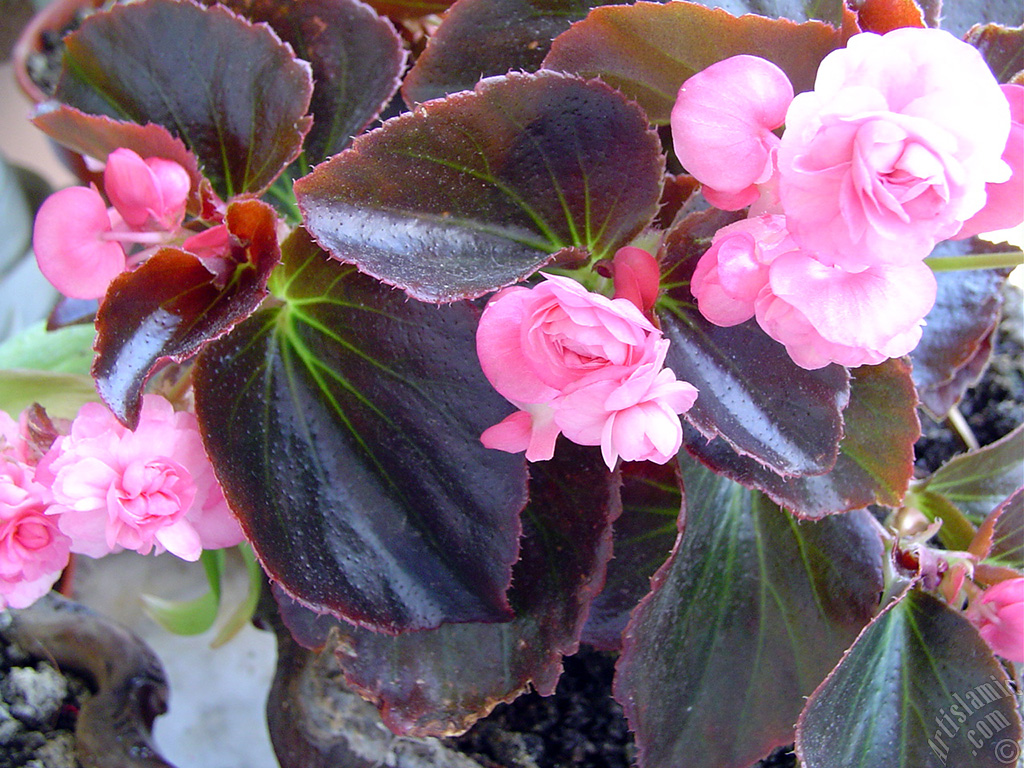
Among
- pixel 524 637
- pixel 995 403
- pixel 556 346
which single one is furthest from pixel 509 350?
pixel 995 403

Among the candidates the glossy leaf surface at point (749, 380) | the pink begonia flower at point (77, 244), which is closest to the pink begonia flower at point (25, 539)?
the pink begonia flower at point (77, 244)

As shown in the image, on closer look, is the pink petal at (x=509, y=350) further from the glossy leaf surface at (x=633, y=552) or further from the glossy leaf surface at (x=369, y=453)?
the glossy leaf surface at (x=633, y=552)

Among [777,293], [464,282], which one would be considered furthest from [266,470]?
[777,293]

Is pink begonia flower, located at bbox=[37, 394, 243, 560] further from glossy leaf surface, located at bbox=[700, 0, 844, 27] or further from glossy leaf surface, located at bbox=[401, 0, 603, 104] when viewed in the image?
glossy leaf surface, located at bbox=[700, 0, 844, 27]

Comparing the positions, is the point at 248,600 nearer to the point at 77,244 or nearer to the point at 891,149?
the point at 77,244

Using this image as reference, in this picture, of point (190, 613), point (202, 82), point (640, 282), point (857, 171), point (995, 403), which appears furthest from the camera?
point (995, 403)

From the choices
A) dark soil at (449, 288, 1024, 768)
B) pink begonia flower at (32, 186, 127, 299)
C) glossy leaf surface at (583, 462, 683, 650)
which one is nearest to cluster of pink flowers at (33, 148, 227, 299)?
pink begonia flower at (32, 186, 127, 299)
